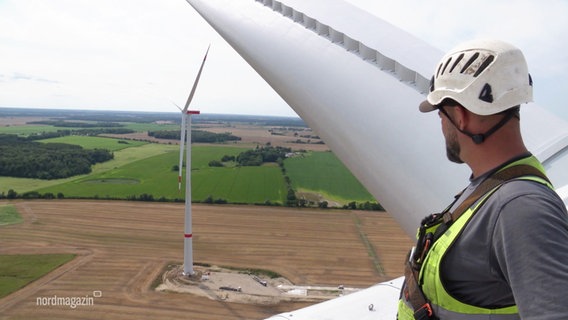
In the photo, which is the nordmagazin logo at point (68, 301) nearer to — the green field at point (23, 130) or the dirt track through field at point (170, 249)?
the dirt track through field at point (170, 249)

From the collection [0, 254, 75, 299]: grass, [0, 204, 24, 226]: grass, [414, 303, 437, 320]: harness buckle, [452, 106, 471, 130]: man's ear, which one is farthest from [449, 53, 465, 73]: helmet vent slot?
[0, 204, 24, 226]: grass

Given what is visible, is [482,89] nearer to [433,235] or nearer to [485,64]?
[485,64]

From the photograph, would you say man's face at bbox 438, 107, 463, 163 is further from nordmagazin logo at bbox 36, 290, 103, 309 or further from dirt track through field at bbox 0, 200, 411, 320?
nordmagazin logo at bbox 36, 290, 103, 309

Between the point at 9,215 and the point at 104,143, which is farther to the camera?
the point at 104,143

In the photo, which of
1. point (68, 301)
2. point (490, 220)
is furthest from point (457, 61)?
point (68, 301)

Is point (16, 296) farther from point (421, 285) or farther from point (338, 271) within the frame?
point (421, 285)

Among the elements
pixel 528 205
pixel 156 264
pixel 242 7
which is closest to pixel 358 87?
pixel 242 7

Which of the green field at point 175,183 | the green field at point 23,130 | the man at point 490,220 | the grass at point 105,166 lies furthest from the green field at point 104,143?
the man at point 490,220
